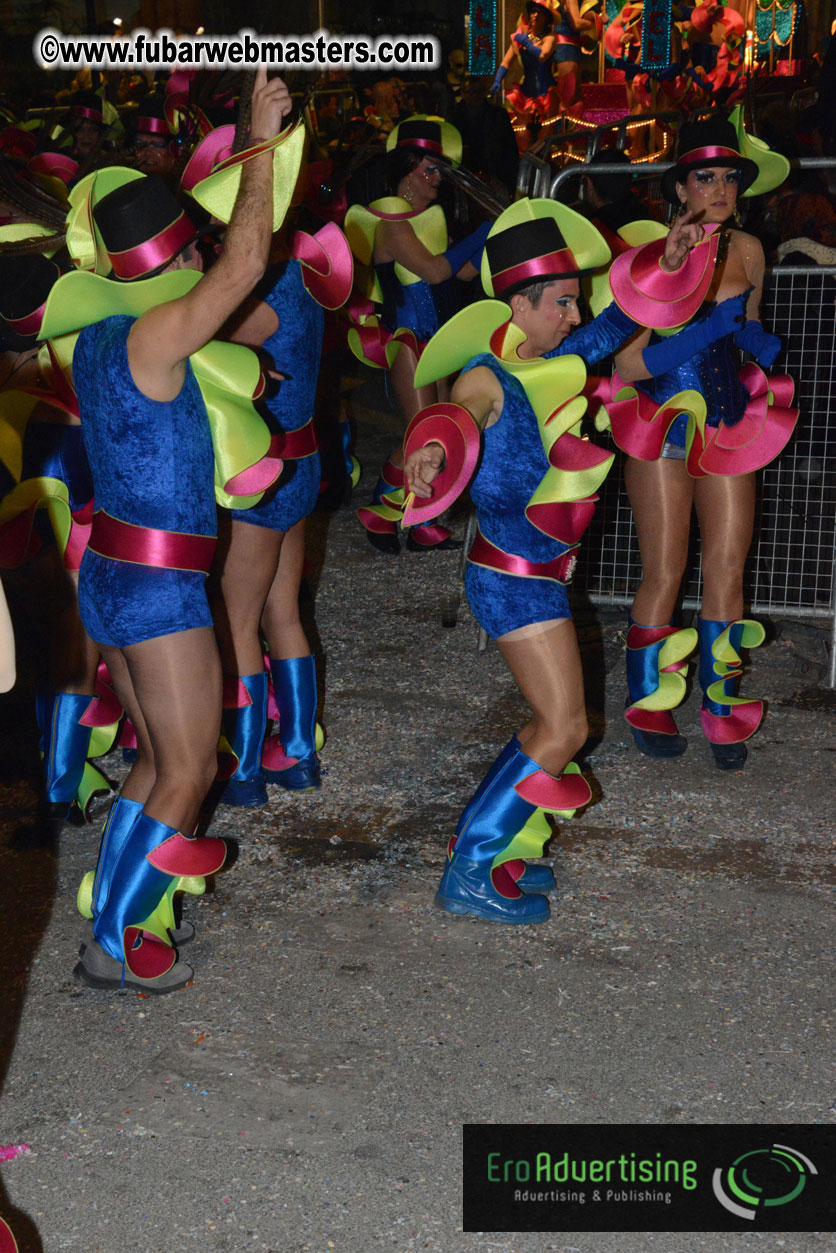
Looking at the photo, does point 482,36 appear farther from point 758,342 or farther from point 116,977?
point 116,977

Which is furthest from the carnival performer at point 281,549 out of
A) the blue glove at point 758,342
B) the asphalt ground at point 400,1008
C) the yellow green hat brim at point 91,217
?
the blue glove at point 758,342

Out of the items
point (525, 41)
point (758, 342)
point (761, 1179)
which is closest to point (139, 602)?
point (761, 1179)

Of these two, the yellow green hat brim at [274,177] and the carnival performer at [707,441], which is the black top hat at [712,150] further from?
the yellow green hat brim at [274,177]

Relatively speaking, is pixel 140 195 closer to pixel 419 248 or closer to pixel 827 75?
pixel 419 248

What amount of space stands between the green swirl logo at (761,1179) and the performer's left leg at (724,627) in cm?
194

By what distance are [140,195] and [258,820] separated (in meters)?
2.11

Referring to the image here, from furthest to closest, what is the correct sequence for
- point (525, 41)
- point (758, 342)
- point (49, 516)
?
point (525, 41)
point (758, 342)
point (49, 516)

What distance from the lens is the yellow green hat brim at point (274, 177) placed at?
266 centimetres

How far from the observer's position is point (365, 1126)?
8.66 feet

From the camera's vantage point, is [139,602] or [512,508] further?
[512,508]

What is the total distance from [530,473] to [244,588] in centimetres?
116

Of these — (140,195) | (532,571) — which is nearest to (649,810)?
(532,571)

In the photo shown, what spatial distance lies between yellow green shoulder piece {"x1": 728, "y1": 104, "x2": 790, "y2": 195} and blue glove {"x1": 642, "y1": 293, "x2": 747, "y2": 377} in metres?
0.48

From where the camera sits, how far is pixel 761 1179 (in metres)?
2.49
